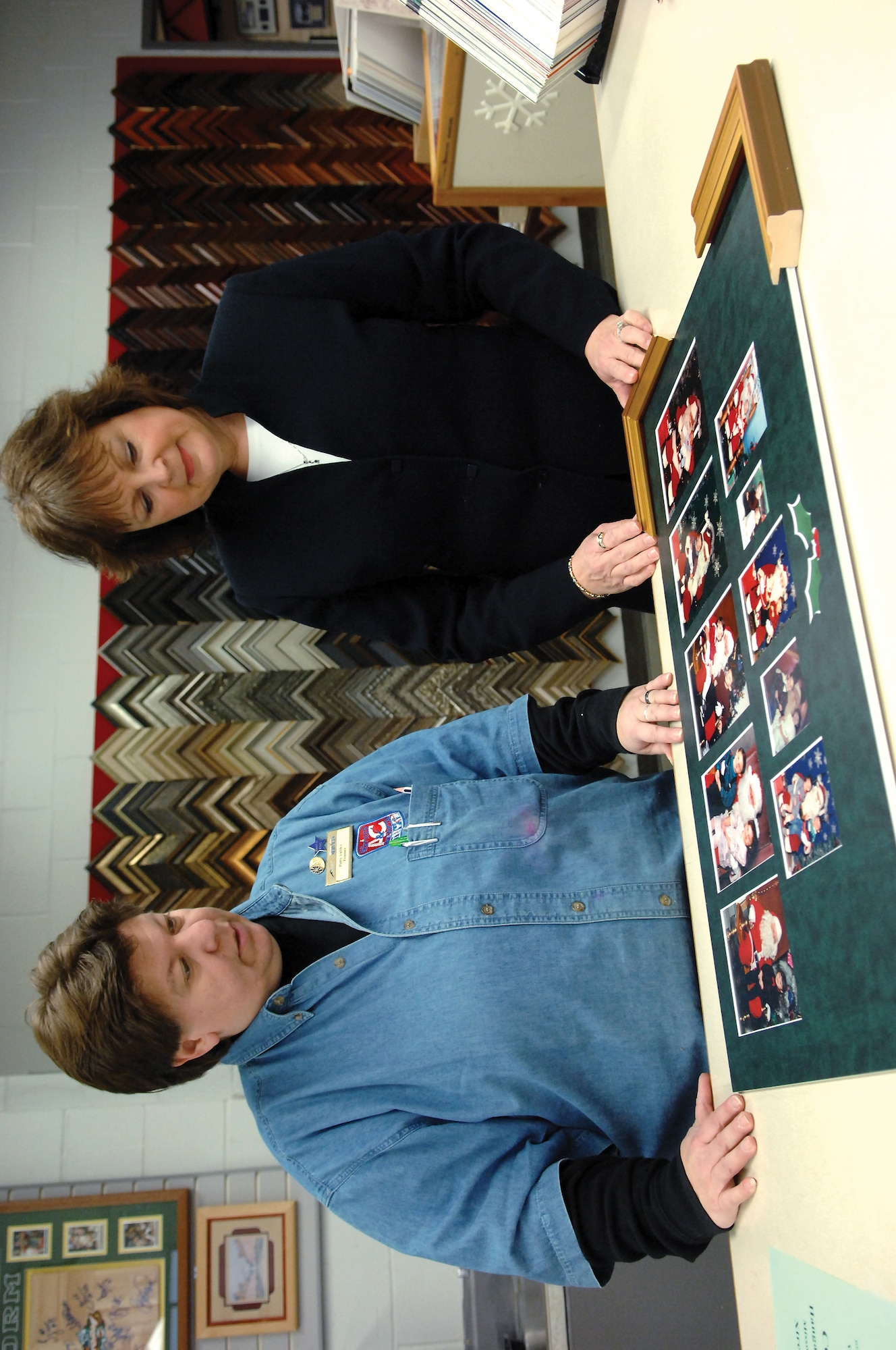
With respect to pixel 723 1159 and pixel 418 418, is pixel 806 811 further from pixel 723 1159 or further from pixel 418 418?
pixel 418 418

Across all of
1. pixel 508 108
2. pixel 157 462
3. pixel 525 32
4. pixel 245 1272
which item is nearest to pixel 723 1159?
pixel 157 462

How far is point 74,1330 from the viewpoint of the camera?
8.93 ft

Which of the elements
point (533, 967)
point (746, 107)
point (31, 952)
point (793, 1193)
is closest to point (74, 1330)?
point (31, 952)

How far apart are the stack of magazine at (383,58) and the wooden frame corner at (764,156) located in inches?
75.0

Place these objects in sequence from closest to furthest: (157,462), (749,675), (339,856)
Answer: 1. (749,675)
2. (339,856)
3. (157,462)

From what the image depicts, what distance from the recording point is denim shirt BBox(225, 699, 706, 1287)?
1.25m

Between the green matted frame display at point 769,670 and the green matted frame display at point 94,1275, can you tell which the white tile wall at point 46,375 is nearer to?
the green matted frame display at point 94,1275

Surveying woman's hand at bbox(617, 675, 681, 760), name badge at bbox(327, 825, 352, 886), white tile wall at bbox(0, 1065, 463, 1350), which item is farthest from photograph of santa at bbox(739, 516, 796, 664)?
white tile wall at bbox(0, 1065, 463, 1350)

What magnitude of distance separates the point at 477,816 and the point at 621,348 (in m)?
0.69

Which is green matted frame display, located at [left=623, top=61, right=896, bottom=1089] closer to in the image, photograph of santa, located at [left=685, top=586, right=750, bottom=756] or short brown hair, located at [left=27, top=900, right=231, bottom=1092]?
photograph of santa, located at [left=685, top=586, right=750, bottom=756]

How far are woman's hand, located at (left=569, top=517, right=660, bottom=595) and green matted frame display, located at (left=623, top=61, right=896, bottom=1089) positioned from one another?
11 cm

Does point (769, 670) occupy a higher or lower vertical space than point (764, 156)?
lower

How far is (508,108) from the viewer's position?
245cm

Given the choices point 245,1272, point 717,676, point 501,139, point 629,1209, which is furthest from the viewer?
point 245,1272
